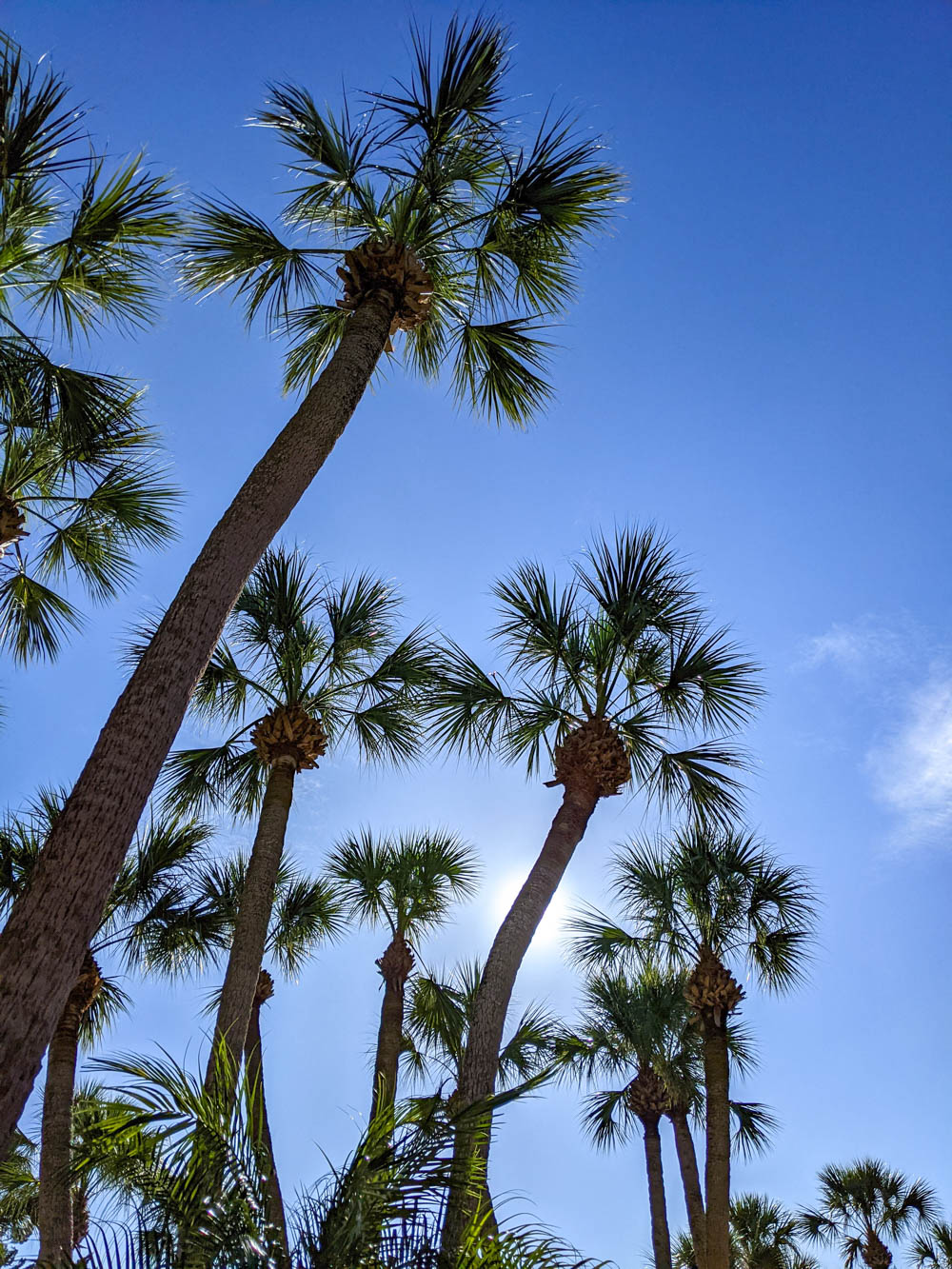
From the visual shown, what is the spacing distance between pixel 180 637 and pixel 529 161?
5.62 metres

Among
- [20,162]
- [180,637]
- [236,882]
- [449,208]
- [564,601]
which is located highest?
[449,208]

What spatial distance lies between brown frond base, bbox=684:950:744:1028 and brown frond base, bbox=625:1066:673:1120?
9.58ft

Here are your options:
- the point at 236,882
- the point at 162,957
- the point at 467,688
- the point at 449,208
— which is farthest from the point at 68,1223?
the point at 449,208

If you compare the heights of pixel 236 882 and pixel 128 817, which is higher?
pixel 236 882

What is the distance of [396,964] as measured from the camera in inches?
528

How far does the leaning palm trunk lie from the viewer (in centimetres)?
925

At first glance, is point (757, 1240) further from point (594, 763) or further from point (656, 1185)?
point (594, 763)

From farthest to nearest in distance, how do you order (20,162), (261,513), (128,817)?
(20,162), (261,513), (128,817)

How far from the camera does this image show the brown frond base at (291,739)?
10055 mm

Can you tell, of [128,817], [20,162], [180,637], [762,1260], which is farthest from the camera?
[762,1260]

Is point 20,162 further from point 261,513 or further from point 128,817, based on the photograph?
point 128,817

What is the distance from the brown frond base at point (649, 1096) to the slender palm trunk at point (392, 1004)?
4192 mm

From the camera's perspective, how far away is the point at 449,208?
27.6 ft

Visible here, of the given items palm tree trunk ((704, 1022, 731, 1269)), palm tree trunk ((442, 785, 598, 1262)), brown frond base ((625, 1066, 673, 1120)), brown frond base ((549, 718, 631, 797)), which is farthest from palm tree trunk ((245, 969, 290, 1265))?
brown frond base ((625, 1066, 673, 1120))
